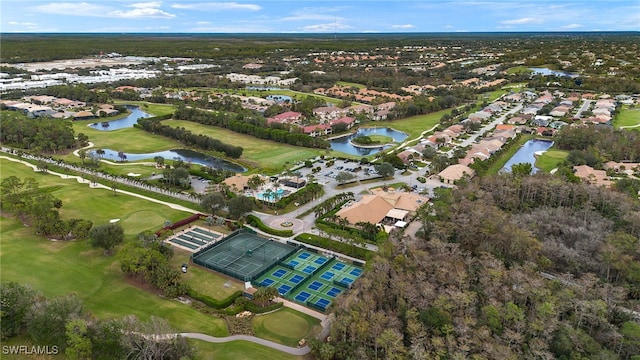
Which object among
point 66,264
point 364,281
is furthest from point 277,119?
point 364,281

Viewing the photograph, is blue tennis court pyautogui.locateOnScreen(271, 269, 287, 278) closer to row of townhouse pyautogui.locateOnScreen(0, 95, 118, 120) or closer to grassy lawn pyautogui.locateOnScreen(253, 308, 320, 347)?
grassy lawn pyautogui.locateOnScreen(253, 308, 320, 347)

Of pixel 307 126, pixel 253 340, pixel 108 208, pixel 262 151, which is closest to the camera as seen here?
pixel 253 340

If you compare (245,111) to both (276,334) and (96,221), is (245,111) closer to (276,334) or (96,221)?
(96,221)

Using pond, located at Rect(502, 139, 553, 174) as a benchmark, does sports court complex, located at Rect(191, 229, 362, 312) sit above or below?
below

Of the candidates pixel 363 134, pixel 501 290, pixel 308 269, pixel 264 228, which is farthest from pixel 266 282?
pixel 363 134

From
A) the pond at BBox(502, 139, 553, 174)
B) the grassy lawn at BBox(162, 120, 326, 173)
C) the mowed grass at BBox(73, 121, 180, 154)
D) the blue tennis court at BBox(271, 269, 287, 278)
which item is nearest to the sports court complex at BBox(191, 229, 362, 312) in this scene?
the blue tennis court at BBox(271, 269, 287, 278)

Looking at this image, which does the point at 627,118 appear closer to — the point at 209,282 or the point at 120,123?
the point at 209,282

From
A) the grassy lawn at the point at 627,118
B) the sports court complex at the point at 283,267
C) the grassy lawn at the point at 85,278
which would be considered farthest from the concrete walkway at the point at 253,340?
the grassy lawn at the point at 627,118
